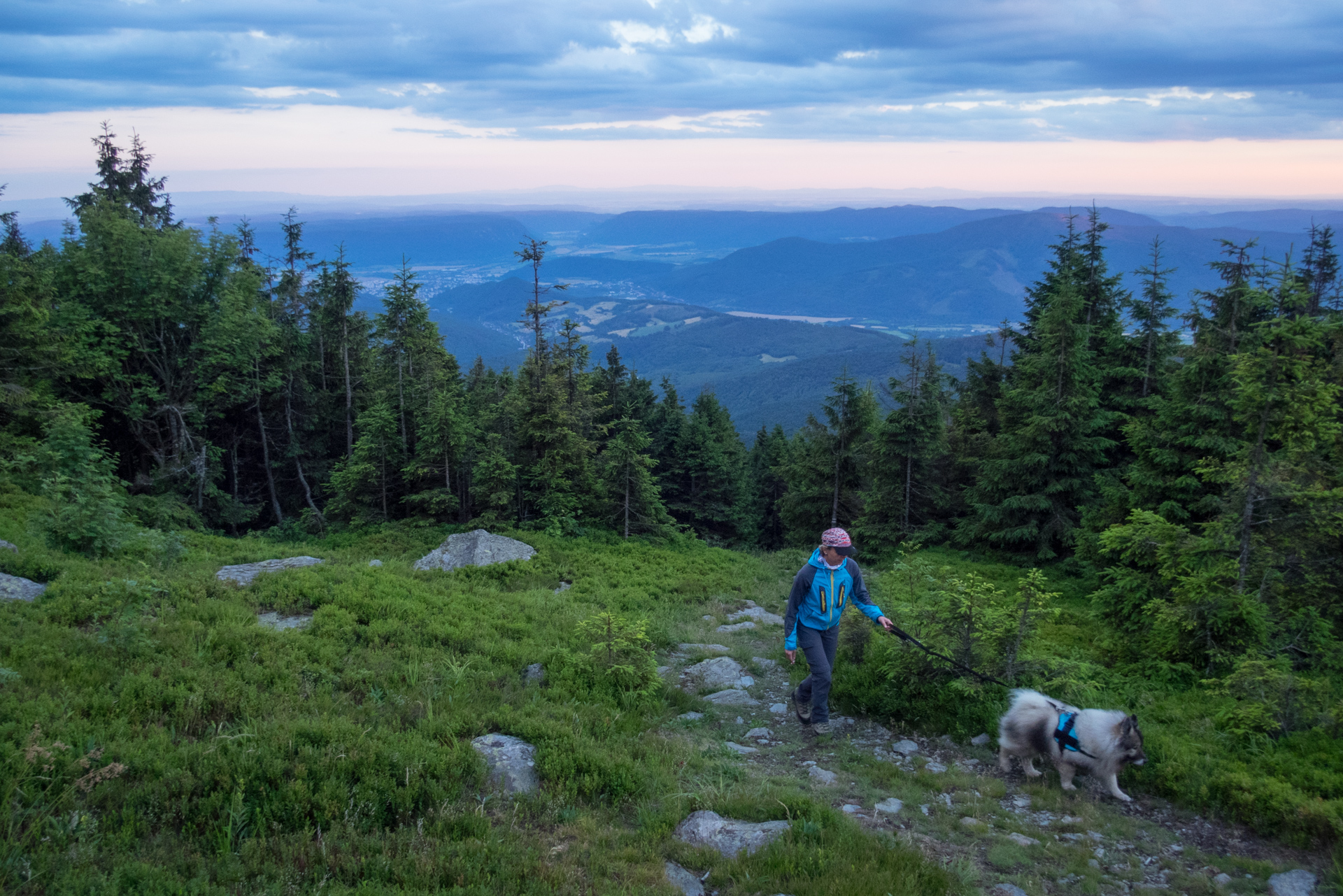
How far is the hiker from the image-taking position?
8125mm

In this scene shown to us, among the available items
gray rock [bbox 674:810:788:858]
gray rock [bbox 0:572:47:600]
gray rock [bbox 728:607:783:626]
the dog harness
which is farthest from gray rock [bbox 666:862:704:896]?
A: gray rock [bbox 728:607:783:626]

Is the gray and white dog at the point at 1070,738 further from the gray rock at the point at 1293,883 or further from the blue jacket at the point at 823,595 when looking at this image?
the blue jacket at the point at 823,595

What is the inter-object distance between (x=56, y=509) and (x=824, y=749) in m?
13.7

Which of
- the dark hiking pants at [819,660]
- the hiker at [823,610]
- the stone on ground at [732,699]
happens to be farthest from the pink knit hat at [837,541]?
the stone on ground at [732,699]

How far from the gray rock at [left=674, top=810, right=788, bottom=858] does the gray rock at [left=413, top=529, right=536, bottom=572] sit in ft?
41.3

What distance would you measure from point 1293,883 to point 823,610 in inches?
179

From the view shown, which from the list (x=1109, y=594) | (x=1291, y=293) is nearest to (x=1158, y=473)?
(x=1109, y=594)

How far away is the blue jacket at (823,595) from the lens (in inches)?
324

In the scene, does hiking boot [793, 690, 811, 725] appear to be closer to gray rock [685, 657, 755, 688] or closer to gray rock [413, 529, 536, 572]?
gray rock [685, 657, 755, 688]

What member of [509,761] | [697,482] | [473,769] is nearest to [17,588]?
[473,769]

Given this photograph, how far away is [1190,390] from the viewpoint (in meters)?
15.1

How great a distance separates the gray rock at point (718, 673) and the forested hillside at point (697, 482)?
6.67 ft

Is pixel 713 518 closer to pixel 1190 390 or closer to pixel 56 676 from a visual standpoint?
pixel 1190 390

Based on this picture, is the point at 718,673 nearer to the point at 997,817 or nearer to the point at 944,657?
the point at 944,657
